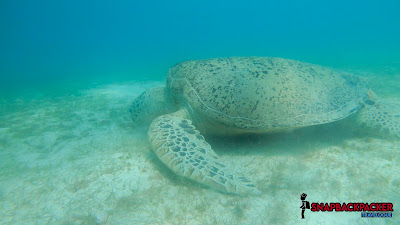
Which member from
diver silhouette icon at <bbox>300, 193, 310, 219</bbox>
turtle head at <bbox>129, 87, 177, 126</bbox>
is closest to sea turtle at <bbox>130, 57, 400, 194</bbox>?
turtle head at <bbox>129, 87, 177, 126</bbox>

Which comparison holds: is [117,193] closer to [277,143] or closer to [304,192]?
[304,192]

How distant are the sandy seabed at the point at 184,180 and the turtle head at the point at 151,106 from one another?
0.48 meters

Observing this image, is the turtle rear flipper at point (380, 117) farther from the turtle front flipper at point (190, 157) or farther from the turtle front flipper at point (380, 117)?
the turtle front flipper at point (190, 157)

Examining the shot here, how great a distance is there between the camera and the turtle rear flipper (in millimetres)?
3398

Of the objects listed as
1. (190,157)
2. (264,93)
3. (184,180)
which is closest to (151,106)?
(190,157)

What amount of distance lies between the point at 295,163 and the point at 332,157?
667 mm

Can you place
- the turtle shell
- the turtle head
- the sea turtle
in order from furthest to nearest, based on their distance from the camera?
1. the turtle head
2. the turtle shell
3. the sea turtle

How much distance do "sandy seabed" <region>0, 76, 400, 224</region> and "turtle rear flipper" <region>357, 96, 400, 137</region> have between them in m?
0.19

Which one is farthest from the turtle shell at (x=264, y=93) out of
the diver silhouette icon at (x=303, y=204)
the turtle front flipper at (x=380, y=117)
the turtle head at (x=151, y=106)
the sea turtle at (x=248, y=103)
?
the diver silhouette icon at (x=303, y=204)

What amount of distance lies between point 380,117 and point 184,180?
391 centimetres

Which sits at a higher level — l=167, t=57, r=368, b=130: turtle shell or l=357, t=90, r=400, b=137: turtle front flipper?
l=167, t=57, r=368, b=130: turtle shell

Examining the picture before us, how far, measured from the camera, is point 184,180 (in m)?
2.46

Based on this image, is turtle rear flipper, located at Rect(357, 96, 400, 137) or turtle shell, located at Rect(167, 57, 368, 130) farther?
turtle rear flipper, located at Rect(357, 96, 400, 137)

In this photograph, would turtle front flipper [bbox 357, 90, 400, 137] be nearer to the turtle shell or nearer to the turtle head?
the turtle shell
